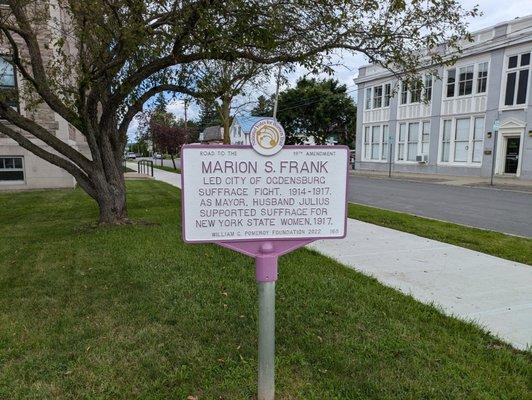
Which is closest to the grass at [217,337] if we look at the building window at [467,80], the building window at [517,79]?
the building window at [517,79]

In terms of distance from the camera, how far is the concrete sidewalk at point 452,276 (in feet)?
13.9

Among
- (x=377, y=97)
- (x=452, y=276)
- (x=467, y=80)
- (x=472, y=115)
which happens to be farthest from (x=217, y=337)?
(x=377, y=97)

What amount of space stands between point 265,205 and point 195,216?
0.42m

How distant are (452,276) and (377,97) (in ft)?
98.9

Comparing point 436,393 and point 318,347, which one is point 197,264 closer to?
point 318,347

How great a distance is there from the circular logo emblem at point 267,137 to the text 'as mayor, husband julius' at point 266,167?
3.1 inches

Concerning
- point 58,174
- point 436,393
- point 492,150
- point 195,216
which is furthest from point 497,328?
point 492,150

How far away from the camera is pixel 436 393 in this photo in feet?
9.66

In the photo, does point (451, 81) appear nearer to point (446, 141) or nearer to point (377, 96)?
point (446, 141)

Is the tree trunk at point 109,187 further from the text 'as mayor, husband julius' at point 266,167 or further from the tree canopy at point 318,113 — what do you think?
the tree canopy at point 318,113

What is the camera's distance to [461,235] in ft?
26.6

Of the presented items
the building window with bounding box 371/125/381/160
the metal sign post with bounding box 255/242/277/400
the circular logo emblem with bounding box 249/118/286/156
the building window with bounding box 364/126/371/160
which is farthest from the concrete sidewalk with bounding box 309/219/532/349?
the building window with bounding box 364/126/371/160

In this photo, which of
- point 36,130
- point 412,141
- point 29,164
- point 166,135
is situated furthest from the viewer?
point 166,135

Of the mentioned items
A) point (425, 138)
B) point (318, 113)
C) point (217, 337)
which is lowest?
point (217, 337)
